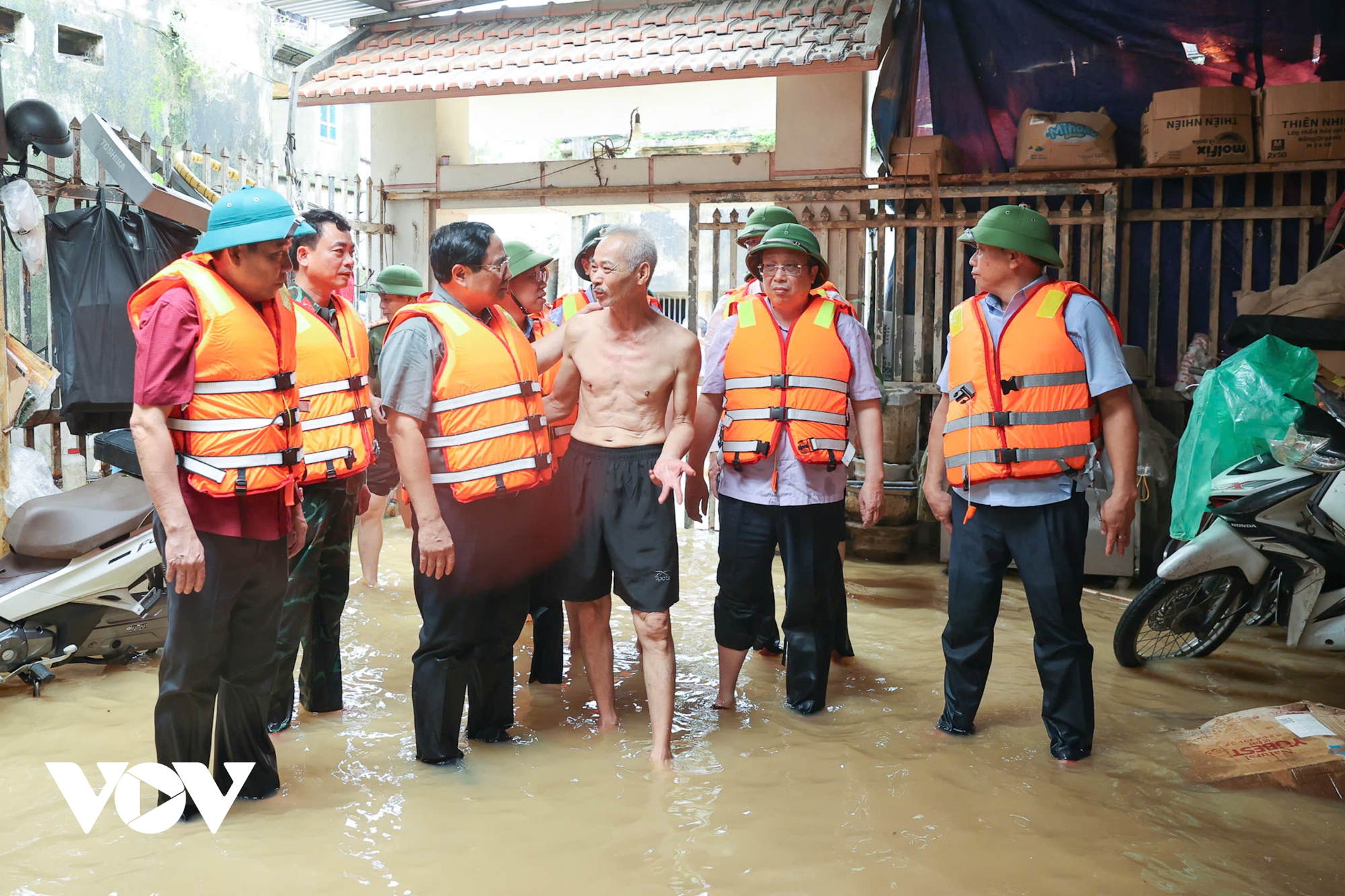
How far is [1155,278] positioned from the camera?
7945 mm

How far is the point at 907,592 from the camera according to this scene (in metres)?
7.06

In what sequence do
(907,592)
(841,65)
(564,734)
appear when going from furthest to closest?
1. (841,65)
2. (907,592)
3. (564,734)

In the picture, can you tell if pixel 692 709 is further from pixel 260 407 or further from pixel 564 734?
pixel 260 407

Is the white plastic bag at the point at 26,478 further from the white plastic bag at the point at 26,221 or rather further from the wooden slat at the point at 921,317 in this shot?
the wooden slat at the point at 921,317

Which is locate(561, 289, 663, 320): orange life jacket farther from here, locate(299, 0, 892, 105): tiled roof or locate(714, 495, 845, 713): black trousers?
locate(299, 0, 892, 105): tiled roof

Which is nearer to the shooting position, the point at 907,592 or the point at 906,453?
the point at 907,592

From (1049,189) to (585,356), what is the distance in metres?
5.21

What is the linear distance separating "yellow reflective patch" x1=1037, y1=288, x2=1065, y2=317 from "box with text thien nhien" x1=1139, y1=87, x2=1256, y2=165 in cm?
423

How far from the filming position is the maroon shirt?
3.11 metres

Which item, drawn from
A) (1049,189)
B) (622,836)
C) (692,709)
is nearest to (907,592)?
(692,709)

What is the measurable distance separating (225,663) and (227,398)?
35.5 inches

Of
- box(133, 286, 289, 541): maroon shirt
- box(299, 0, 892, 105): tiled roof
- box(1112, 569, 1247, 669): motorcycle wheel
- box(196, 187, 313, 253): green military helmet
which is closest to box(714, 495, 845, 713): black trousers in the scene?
box(1112, 569, 1247, 669): motorcycle wheel

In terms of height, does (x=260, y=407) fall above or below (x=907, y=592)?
above

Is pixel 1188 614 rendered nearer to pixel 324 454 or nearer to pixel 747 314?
pixel 747 314
